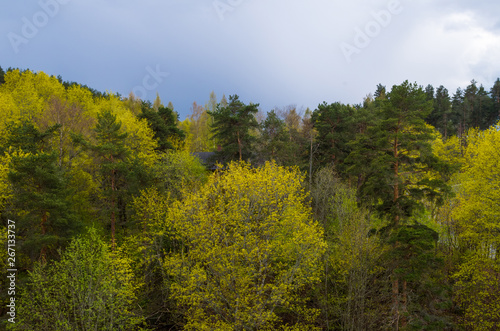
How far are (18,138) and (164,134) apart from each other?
1475cm

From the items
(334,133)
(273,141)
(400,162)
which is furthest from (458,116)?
(400,162)

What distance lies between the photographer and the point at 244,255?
1784 cm

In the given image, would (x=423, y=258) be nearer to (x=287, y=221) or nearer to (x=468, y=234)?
(x=468, y=234)

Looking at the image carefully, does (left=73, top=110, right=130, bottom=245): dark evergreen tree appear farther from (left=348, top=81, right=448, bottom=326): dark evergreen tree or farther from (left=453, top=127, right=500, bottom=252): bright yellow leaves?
(left=453, top=127, right=500, bottom=252): bright yellow leaves

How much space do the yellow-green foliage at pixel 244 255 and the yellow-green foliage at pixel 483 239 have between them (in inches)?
366

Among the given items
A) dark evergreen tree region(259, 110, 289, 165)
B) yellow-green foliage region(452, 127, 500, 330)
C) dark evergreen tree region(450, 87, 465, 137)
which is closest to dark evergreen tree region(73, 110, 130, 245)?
dark evergreen tree region(259, 110, 289, 165)

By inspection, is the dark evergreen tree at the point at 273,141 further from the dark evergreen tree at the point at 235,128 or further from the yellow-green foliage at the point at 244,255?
the yellow-green foliage at the point at 244,255

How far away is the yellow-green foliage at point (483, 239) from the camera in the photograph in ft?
55.3

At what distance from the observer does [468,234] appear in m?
18.2

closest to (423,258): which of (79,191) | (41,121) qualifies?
(79,191)

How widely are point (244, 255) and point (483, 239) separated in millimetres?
15429

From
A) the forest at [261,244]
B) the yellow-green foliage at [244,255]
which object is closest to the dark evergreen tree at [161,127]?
the forest at [261,244]

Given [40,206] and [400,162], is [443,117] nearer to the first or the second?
[400,162]

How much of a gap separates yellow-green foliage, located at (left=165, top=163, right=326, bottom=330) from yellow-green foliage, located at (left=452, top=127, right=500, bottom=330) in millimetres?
9305
